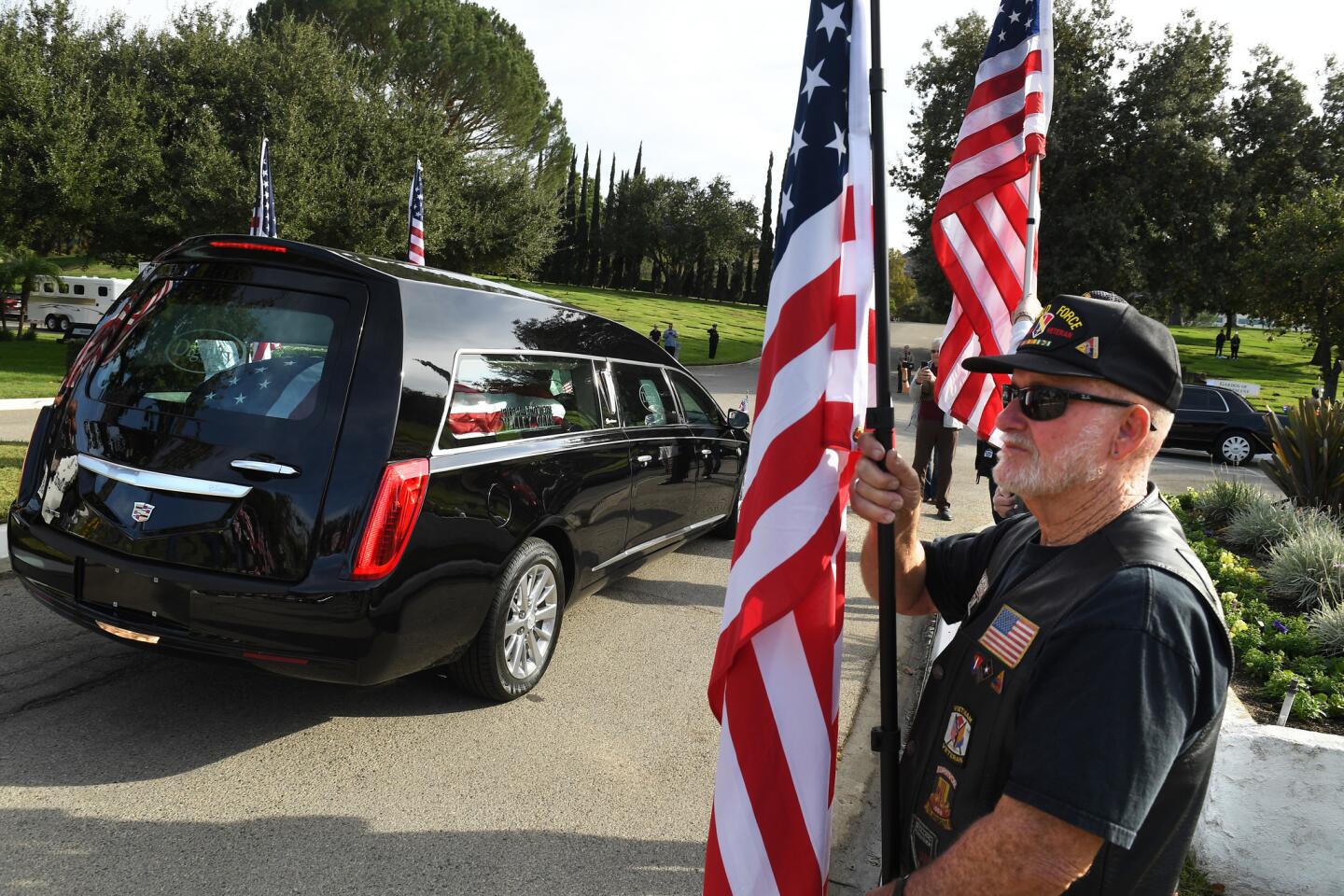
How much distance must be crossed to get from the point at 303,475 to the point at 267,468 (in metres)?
0.15

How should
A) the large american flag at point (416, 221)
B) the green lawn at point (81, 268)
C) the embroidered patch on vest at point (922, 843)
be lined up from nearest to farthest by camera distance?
the embroidered patch on vest at point (922, 843)
the large american flag at point (416, 221)
the green lawn at point (81, 268)

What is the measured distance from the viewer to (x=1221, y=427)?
1794cm

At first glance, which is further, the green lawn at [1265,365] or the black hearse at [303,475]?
the green lawn at [1265,365]

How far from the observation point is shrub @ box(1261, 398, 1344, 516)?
24.1ft

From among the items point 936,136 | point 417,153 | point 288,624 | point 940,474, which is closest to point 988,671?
point 288,624

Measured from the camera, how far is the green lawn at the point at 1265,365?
31.9 meters

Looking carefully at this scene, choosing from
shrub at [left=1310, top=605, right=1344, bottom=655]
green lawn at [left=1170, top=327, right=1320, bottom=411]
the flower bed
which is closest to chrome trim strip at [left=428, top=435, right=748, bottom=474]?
the flower bed

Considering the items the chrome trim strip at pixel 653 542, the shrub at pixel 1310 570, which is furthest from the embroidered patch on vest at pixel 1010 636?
the shrub at pixel 1310 570

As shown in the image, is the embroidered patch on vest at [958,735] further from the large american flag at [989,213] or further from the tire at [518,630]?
the large american flag at [989,213]

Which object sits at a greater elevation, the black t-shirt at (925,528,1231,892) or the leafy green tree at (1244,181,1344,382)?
the leafy green tree at (1244,181,1344,382)

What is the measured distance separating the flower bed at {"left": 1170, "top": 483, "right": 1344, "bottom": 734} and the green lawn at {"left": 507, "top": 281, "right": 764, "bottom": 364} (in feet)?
93.4

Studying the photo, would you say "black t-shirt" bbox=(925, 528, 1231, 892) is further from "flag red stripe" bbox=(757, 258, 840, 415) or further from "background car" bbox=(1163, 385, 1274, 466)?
"background car" bbox=(1163, 385, 1274, 466)

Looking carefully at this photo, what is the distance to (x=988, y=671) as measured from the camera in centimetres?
165

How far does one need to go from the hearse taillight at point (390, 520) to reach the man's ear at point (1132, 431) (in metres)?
2.62
